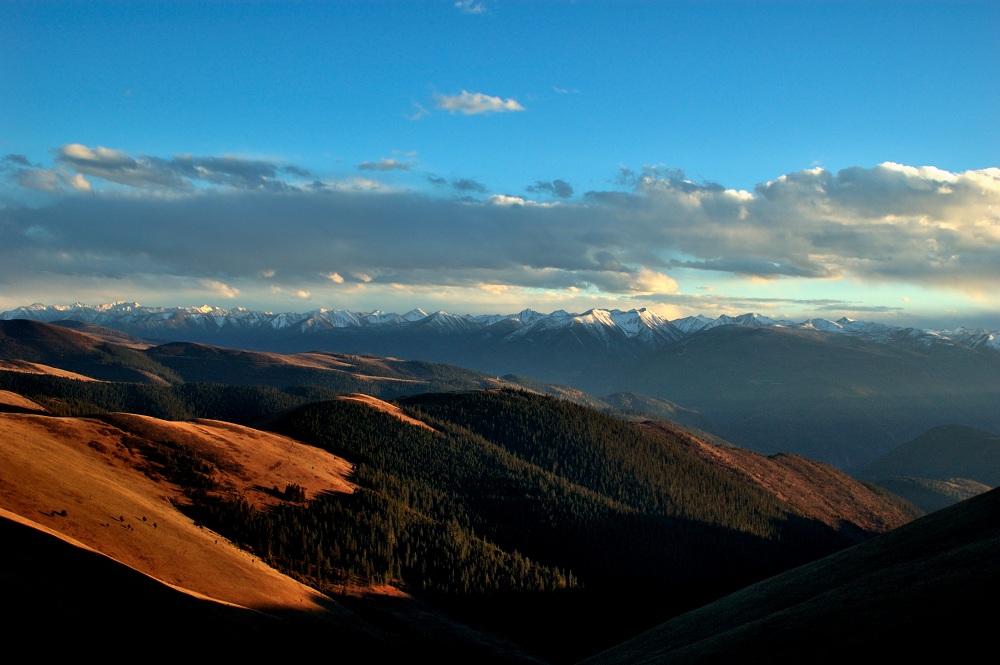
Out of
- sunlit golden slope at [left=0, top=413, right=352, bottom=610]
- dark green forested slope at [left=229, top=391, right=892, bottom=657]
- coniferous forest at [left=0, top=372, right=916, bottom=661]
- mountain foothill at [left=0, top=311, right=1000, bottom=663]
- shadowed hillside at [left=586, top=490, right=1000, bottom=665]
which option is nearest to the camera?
shadowed hillside at [left=586, top=490, right=1000, bottom=665]

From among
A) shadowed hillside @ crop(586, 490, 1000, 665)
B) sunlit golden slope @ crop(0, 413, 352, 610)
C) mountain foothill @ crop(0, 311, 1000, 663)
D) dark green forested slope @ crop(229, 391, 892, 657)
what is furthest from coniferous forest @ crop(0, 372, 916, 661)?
shadowed hillside @ crop(586, 490, 1000, 665)

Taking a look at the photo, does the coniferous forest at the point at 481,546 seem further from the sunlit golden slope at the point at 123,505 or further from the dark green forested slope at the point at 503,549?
the sunlit golden slope at the point at 123,505

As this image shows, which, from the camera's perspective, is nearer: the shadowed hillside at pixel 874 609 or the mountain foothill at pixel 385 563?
the shadowed hillside at pixel 874 609

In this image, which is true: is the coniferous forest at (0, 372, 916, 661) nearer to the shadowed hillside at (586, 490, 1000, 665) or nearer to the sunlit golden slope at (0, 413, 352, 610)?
the sunlit golden slope at (0, 413, 352, 610)

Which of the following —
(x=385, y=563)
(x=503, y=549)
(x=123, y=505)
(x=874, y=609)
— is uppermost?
(x=874, y=609)

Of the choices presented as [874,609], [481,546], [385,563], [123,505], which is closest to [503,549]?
[481,546]

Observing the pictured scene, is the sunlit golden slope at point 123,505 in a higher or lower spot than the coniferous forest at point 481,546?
higher

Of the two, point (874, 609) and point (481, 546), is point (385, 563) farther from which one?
point (874, 609)

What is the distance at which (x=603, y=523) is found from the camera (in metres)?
187

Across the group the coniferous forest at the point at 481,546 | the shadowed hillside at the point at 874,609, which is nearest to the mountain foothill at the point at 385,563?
the shadowed hillside at the point at 874,609

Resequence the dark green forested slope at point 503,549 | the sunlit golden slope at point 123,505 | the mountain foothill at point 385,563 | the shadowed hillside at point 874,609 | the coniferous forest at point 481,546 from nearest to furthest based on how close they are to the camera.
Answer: the shadowed hillside at point 874,609 < the mountain foothill at point 385,563 < the sunlit golden slope at point 123,505 < the coniferous forest at point 481,546 < the dark green forested slope at point 503,549

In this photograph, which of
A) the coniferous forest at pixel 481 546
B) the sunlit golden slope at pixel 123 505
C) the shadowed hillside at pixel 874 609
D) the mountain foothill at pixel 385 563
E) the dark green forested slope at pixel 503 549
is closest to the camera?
the shadowed hillside at pixel 874 609

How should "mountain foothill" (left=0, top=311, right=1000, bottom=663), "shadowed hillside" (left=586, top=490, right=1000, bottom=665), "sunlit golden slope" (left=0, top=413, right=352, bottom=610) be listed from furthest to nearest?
"sunlit golden slope" (left=0, top=413, right=352, bottom=610)
"mountain foothill" (left=0, top=311, right=1000, bottom=663)
"shadowed hillside" (left=586, top=490, right=1000, bottom=665)

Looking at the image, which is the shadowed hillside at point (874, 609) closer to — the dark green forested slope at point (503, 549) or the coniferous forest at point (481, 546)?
the coniferous forest at point (481, 546)
